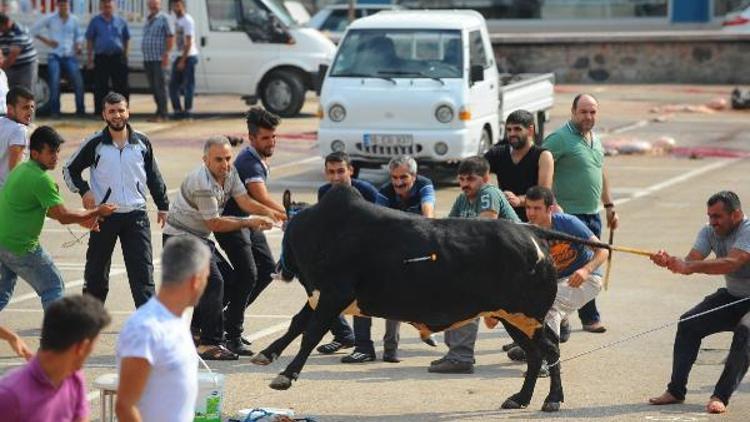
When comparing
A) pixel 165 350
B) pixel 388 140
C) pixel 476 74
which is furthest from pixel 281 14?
pixel 165 350

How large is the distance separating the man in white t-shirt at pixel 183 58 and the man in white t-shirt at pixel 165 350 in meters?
20.3

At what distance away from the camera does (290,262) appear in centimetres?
1050

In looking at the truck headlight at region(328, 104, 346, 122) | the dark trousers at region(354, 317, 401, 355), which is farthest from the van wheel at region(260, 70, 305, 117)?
the dark trousers at region(354, 317, 401, 355)

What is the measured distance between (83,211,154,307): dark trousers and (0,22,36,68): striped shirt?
40.7 ft

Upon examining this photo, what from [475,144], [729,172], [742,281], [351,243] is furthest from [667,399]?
[729,172]

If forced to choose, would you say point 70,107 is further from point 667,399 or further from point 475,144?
point 667,399

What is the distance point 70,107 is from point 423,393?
784 inches

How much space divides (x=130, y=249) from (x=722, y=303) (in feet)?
13.7

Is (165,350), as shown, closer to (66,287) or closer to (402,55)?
(66,287)

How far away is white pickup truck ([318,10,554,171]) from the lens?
20172mm

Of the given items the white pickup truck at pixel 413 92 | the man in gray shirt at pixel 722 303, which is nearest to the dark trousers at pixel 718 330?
the man in gray shirt at pixel 722 303

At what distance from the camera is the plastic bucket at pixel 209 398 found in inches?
359

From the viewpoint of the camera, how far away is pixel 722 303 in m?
10.5

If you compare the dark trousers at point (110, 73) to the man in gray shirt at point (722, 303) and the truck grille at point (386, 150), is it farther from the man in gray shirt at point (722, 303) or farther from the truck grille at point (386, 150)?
the man in gray shirt at point (722, 303)
